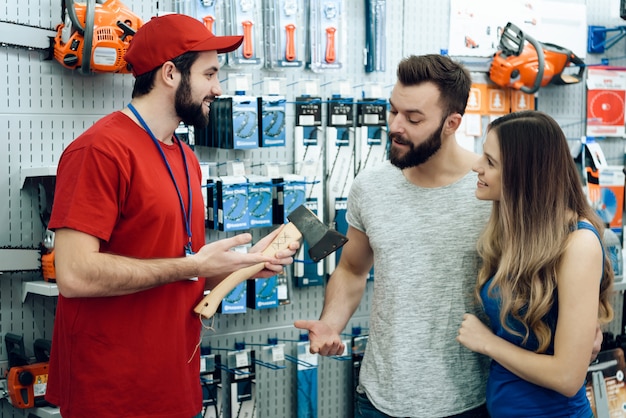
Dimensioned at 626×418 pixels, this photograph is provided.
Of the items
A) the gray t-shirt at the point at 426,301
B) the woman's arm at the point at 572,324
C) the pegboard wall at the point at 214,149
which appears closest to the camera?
the woman's arm at the point at 572,324

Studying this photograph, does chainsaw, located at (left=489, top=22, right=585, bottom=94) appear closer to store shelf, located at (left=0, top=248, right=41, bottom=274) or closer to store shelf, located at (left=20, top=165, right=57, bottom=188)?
store shelf, located at (left=20, top=165, right=57, bottom=188)

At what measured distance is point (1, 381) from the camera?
3.45 meters

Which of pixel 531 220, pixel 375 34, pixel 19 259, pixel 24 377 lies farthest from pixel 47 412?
pixel 375 34

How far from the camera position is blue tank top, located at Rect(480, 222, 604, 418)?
215 cm

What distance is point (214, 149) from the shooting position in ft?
13.2

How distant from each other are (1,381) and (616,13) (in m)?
4.23

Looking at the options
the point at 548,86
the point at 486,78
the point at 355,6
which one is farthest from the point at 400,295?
the point at 548,86

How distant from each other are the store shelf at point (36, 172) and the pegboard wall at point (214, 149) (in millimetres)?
16

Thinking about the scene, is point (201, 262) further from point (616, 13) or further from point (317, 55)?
point (616, 13)

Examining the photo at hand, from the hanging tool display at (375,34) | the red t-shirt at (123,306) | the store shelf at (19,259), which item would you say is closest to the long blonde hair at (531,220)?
the red t-shirt at (123,306)

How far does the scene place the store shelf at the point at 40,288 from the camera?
327 cm

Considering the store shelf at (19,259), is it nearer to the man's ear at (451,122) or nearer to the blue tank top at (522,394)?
the man's ear at (451,122)

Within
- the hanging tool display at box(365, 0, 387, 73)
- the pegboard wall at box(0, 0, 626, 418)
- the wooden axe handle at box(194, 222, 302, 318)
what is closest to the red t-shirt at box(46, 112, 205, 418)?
the wooden axe handle at box(194, 222, 302, 318)

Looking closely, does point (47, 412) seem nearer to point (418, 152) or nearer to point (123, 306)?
point (123, 306)
